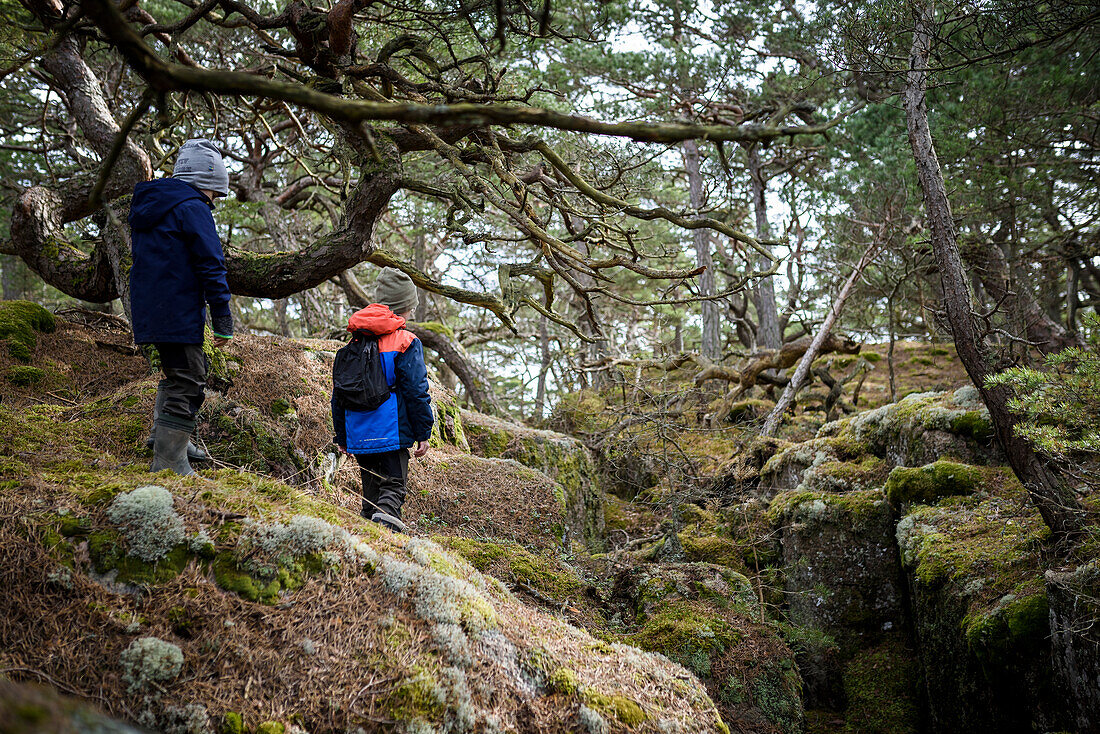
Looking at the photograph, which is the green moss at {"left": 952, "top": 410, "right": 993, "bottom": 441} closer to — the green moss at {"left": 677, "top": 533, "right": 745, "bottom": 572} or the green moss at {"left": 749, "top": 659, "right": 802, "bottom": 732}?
the green moss at {"left": 677, "top": 533, "right": 745, "bottom": 572}

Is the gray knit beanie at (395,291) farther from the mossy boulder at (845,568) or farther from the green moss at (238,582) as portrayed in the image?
the mossy boulder at (845,568)

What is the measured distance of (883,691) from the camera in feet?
19.4

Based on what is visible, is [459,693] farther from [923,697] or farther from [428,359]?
[428,359]

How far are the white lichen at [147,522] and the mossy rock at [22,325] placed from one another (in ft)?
13.0

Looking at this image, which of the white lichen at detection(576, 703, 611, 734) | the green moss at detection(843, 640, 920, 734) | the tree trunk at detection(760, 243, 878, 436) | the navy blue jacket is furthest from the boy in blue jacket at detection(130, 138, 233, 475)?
the tree trunk at detection(760, 243, 878, 436)

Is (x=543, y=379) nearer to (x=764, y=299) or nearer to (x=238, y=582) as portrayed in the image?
(x=764, y=299)

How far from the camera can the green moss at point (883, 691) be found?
5.55m

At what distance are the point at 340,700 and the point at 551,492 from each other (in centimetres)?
475

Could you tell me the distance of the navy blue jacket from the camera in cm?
367

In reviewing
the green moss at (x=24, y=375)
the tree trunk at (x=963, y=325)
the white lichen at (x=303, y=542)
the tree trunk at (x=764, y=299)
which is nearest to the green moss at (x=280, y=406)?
the green moss at (x=24, y=375)

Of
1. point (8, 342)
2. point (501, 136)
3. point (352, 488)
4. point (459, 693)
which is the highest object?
point (501, 136)

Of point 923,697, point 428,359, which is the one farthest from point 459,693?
point 428,359

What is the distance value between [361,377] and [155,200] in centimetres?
172

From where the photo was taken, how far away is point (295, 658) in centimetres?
262
